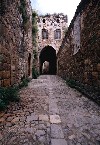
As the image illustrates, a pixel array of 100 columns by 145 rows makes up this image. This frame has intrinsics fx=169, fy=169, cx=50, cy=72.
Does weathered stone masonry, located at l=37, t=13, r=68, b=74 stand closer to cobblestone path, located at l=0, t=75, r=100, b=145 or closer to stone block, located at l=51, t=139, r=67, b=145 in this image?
cobblestone path, located at l=0, t=75, r=100, b=145

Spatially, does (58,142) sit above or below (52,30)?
below

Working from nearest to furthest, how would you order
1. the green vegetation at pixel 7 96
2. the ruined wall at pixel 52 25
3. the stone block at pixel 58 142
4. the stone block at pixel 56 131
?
1. the stone block at pixel 58 142
2. the stone block at pixel 56 131
3. the green vegetation at pixel 7 96
4. the ruined wall at pixel 52 25

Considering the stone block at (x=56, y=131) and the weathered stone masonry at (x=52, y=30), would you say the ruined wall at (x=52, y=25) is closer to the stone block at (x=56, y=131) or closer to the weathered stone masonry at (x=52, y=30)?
the weathered stone masonry at (x=52, y=30)

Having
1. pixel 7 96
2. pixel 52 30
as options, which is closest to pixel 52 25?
pixel 52 30

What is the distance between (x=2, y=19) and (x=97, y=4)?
2.62 meters

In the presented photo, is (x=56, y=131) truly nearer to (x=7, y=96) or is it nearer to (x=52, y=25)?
(x=7, y=96)

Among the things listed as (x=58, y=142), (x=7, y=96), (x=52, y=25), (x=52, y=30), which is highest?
(x=52, y=25)

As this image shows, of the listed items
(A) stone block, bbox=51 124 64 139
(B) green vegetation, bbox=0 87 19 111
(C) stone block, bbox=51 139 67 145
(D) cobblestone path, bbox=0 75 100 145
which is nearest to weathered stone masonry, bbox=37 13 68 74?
(B) green vegetation, bbox=0 87 19 111

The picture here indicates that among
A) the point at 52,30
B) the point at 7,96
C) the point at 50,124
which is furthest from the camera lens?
the point at 52,30

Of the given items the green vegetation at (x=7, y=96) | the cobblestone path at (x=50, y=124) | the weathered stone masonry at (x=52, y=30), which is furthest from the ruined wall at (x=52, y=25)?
the cobblestone path at (x=50, y=124)

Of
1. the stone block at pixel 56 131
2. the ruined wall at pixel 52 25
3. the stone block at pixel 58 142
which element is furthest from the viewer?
the ruined wall at pixel 52 25

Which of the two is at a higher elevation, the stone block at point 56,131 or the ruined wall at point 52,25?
the ruined wall at point 52,25

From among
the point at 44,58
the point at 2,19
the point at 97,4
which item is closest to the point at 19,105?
the point at 2,19

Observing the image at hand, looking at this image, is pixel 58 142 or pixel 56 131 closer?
pixel 58 142
